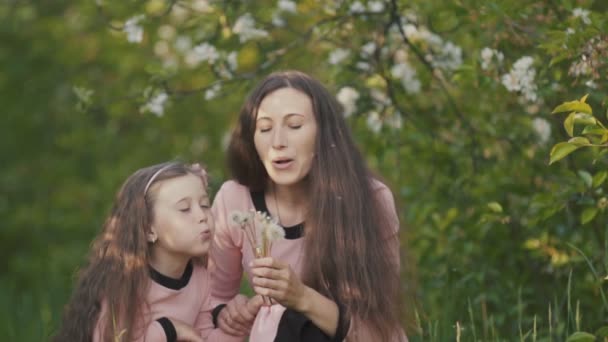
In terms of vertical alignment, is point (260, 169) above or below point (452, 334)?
above

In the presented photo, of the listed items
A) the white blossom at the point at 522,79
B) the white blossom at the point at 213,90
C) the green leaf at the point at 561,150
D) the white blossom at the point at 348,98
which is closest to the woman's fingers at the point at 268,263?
the green leaf at the point at 561,150

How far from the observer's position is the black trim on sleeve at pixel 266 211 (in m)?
3.31

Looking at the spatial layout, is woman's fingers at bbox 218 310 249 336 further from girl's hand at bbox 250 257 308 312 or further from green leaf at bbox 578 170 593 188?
green leaf at bbox 578 170 593 188

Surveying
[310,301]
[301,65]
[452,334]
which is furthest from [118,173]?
[310,301]

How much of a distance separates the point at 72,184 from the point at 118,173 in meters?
0.64

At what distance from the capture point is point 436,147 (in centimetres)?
477

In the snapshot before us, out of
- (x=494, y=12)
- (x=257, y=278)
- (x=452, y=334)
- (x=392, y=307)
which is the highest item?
(x=494, y=12)

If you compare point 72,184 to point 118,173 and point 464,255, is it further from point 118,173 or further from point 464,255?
point 464,255

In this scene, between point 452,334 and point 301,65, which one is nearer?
point 452,334

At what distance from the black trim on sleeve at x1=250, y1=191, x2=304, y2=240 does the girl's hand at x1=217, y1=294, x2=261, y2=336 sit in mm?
253

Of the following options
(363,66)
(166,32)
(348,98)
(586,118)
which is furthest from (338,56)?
(166,32)

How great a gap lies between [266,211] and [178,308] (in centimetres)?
45

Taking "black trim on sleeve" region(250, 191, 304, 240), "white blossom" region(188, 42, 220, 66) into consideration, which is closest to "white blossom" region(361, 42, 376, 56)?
"white blossom" region(188, 42, 220, 66)

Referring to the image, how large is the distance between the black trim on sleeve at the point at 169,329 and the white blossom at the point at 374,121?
1773mm
